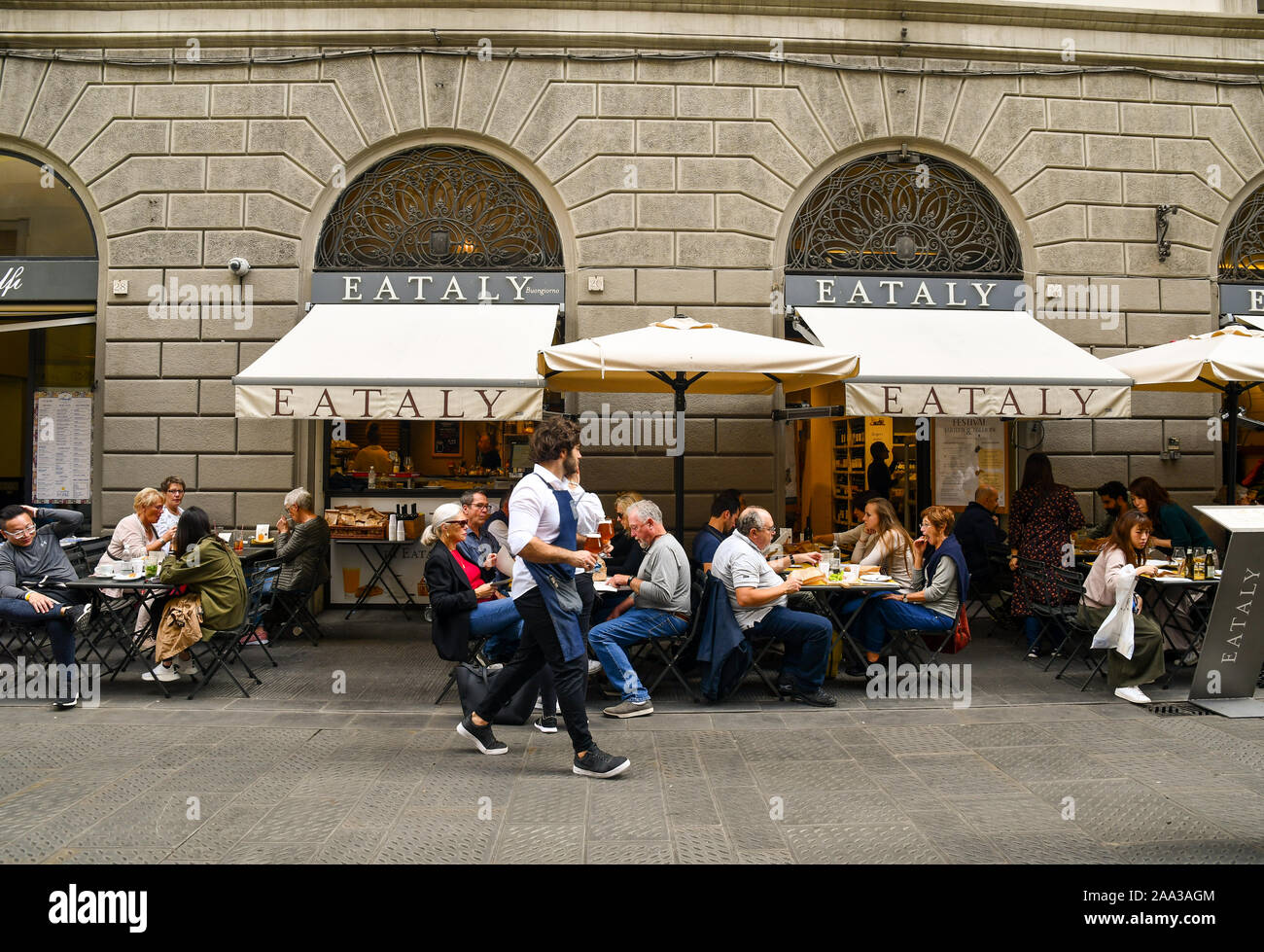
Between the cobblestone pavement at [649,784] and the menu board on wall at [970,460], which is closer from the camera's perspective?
the cobblestone pavement at [649,784]

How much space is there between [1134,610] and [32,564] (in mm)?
8441

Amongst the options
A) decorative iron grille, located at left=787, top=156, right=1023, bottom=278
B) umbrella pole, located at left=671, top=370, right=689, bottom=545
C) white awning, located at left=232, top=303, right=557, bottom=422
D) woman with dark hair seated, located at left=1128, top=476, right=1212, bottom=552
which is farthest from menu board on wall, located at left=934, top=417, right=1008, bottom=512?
white awning, located at left=232, top=303, right=557, bottom=422

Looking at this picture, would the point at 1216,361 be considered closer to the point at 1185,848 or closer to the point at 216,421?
the point at 1185,848

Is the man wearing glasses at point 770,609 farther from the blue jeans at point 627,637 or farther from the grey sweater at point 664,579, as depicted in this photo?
the blue jeans at point 627,637

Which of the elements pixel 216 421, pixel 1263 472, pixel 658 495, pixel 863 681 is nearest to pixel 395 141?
pixel 216 421

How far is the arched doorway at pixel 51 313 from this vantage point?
31.5ft

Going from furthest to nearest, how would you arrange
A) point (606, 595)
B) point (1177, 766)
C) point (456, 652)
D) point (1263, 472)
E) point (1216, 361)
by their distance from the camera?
1. point (1263, 472)
2. point (1216, 361)
3. point (606, 595)
4. point (456, 652)
5. point (1177, 766)

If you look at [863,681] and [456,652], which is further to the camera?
[863,681]

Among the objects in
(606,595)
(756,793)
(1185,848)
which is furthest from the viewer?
(606,595)

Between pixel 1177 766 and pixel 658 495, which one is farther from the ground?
pixel 658 495

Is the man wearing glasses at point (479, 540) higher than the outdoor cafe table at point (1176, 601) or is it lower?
higher

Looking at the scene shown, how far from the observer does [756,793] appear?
4.67m

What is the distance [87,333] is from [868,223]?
8951mm

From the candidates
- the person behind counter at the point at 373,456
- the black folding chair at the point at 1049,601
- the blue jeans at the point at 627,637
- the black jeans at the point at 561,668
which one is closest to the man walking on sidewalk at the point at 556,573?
the black jeans at the point at 561,668
